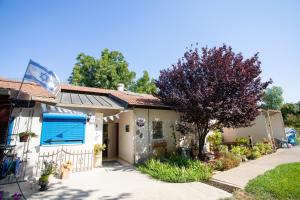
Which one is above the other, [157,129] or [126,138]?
[157,129]

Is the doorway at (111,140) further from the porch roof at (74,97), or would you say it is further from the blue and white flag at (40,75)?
the blue and white flag at (40,75)

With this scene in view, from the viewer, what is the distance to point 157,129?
12258mm

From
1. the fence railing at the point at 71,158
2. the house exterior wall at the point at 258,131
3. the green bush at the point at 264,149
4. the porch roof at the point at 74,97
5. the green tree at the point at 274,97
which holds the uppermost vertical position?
the green tree at the point at 274,97

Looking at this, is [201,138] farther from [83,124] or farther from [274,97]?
[274,97]

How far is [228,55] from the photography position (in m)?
9.58

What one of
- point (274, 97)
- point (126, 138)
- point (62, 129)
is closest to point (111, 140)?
point (126, 138)

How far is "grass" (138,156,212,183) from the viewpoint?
763 cm

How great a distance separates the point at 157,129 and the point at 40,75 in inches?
311

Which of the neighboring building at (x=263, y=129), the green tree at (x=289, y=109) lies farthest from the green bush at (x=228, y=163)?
the green tree at (x=289, y=109)

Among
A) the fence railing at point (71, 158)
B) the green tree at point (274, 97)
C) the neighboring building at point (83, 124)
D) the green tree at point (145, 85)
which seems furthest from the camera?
the green tree at point (274, 97)

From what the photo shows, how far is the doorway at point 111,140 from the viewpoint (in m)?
13.2

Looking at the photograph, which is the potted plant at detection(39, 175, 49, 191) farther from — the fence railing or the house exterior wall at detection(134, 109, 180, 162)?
the house exterior wall at detection(134, 109, 180, 162)

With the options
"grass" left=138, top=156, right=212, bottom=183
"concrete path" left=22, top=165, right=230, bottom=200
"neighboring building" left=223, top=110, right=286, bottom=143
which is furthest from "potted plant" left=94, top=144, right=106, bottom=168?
"neighboring building" left=223, top=110, right=286, bottom=143

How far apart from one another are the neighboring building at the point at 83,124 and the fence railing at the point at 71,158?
0.50 ft
